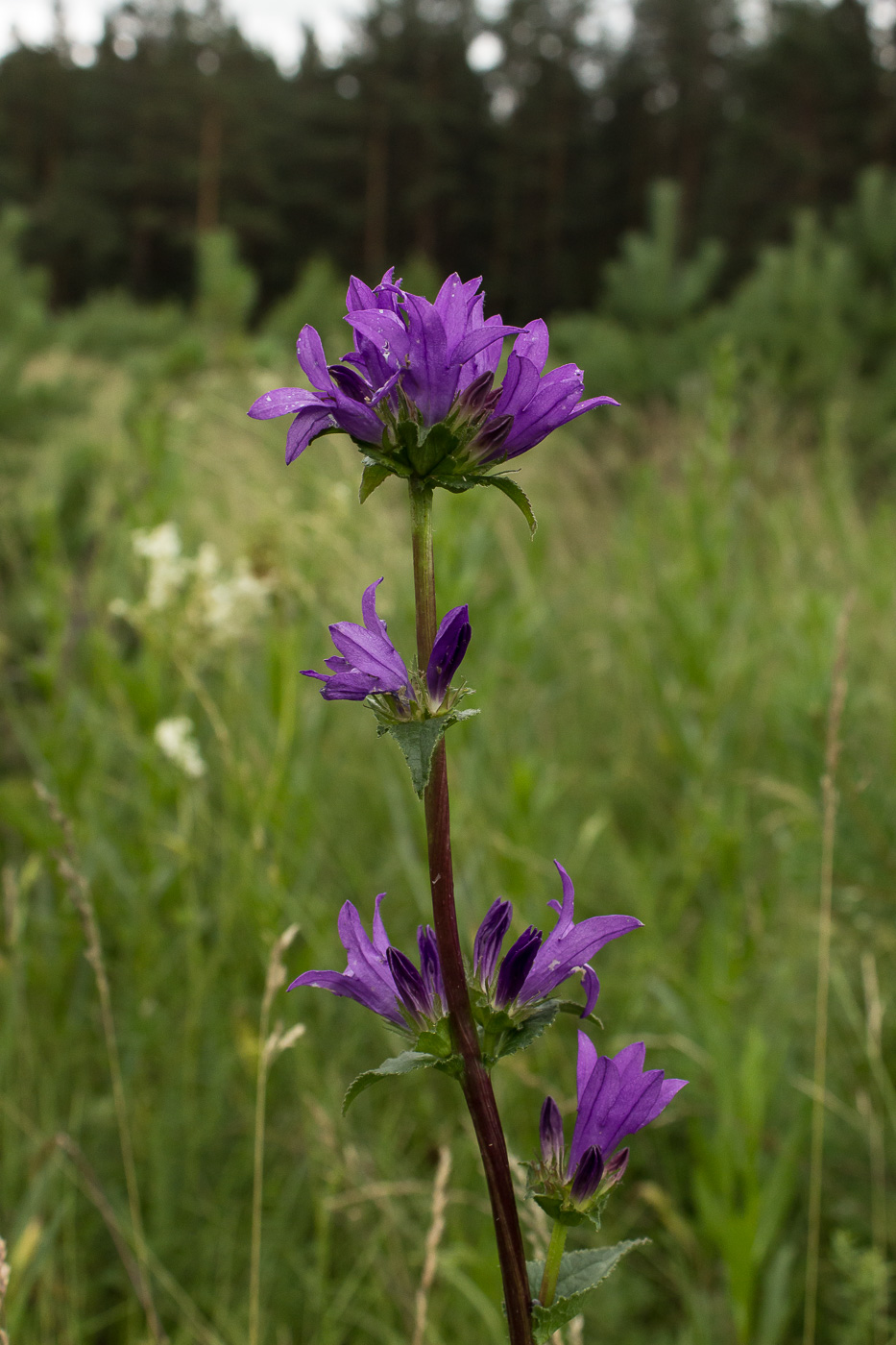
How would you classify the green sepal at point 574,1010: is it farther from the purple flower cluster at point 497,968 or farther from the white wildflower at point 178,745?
the white wildflower at point 178,745

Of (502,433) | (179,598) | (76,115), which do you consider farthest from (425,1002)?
(76,115)

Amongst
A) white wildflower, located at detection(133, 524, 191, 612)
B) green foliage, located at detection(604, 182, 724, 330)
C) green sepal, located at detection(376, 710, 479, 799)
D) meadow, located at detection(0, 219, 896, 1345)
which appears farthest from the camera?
green foliage, located at detection(604, 182, 724, 330)

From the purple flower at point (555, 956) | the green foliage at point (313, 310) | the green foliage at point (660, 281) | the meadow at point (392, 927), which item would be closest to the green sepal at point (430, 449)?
the purple flower at point (555, 956)

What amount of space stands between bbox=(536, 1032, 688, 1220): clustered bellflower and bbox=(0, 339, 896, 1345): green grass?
759 mm

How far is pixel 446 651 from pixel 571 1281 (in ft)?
1.44

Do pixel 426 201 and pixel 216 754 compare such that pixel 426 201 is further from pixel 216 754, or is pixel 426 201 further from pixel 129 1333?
pixel 129 1333

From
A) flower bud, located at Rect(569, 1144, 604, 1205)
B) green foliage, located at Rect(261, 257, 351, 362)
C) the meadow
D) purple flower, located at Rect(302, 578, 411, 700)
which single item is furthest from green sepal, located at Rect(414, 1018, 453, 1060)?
green foliage, located at Rect(261, 257, 351, 362)

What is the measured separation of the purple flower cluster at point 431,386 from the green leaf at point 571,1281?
52cm

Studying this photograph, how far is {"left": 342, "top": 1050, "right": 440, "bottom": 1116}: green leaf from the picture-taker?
61 centimetres

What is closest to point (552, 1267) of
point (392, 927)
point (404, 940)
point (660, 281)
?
point (404, 940)

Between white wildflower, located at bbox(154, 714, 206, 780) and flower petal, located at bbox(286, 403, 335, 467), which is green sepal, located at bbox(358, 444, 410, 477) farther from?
white wildflower, located at bbox(154, 714, 206, 780)

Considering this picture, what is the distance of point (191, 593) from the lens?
2.59 m

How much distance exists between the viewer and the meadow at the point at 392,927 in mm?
1592

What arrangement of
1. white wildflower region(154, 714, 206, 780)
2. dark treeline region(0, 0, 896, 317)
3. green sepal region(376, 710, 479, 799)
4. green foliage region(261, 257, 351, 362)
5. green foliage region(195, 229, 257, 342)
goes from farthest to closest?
dark treeline region(0, 0, 896, 317)
green foliage region(195, 229, 257, 342)
green foliage region(261, 257, 351, 362)
white wildflower region(154, 714, 206, 780)
green sepal region(376, 710, 479, 799)
